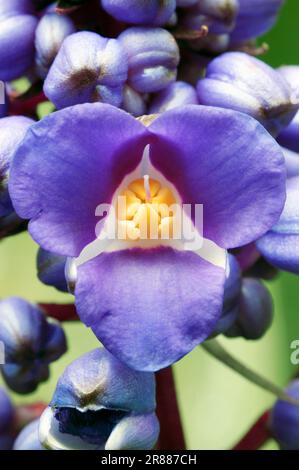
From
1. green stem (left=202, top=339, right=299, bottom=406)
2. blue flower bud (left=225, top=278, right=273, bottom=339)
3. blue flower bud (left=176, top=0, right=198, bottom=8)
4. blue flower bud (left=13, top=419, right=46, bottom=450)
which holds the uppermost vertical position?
blue flower bud (left=176, top=0, right=198, bottom=8)

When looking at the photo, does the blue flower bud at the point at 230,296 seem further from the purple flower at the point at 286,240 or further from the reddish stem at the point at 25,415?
the reddish stem at the point at 25,415

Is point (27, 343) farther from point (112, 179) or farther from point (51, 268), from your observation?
point (112, 179)

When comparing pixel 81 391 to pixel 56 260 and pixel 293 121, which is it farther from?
pixel 293 121

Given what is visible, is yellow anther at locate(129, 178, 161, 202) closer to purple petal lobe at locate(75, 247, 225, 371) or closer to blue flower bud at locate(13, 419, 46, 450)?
purple petal lobe at locate(75, 247, 225, 371)

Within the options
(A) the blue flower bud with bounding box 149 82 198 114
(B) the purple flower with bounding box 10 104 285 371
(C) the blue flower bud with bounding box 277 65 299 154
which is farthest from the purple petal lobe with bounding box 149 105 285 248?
(C) the blue flower bud with bounding box 277 65 299 154
